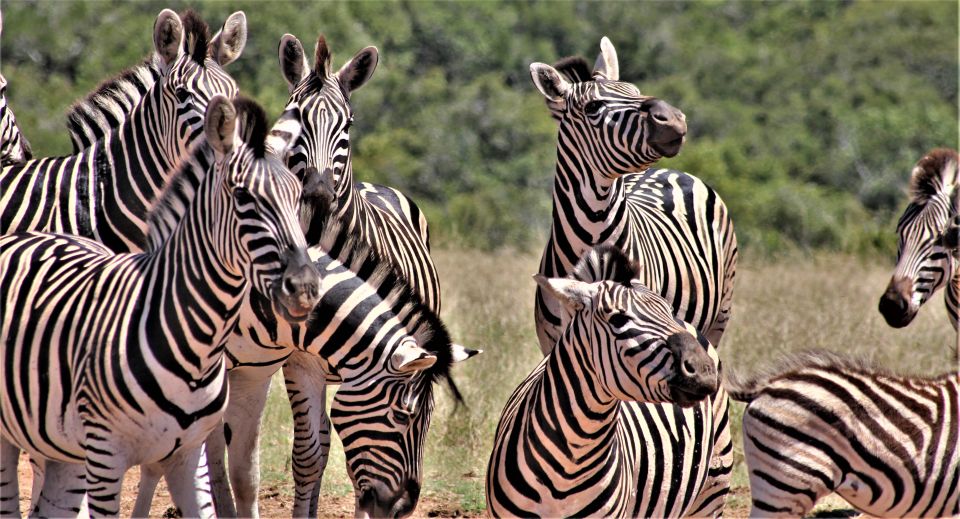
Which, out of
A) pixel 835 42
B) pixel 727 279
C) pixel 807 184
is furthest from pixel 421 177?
pixel 835 42

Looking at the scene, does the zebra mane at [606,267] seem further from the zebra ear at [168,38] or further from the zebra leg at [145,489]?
the zebra ear at [168,38]

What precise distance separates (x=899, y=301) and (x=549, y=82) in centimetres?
236

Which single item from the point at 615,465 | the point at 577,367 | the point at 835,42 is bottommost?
the point at 615,465

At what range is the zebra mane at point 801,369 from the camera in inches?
215

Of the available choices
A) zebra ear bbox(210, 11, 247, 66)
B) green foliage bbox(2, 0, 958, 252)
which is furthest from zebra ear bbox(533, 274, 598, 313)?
green foliage bbox(2, 0, 958, 252)

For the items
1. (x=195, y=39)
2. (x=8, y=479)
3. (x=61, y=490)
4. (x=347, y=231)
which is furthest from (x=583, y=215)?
(x=8, y=479)

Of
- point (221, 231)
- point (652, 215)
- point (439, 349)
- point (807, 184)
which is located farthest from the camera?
point (807, 184)

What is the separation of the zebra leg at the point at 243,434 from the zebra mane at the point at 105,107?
68.1 inches

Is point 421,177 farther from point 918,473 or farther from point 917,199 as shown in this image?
point 918,473

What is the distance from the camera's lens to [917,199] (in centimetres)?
715

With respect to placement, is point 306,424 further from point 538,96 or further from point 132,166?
point 538,96

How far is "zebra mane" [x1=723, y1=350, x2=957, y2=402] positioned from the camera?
5469 mm

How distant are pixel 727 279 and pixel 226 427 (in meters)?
3.85

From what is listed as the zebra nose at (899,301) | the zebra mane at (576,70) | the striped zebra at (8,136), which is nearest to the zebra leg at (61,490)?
the striped zebra at (8,136)
